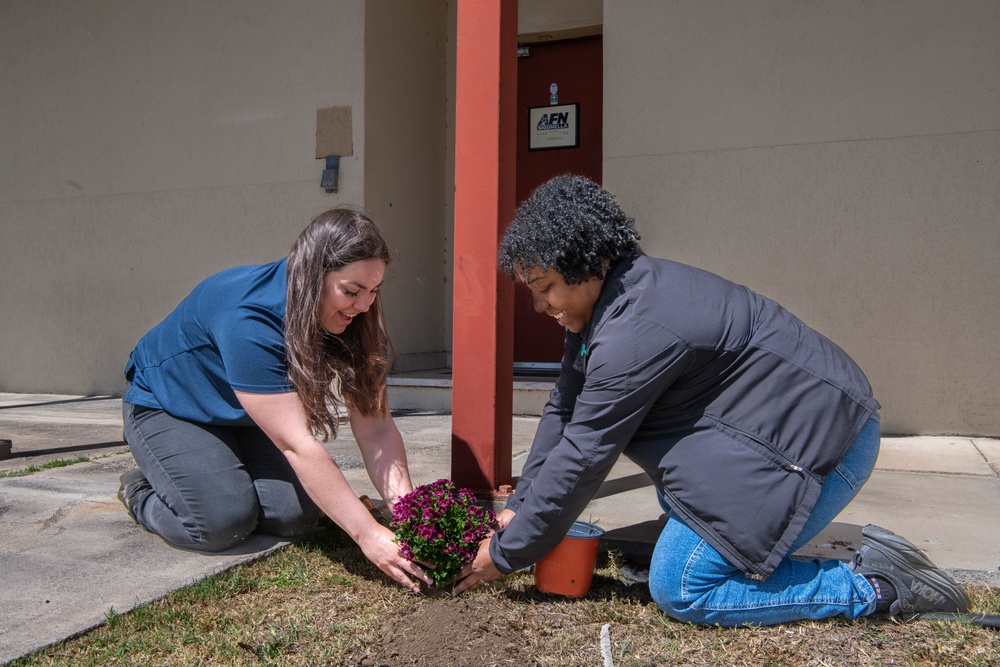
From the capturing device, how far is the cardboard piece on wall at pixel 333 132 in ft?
21.8

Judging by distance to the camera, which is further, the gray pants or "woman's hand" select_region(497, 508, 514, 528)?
the gray pants

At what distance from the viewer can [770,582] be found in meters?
2.30

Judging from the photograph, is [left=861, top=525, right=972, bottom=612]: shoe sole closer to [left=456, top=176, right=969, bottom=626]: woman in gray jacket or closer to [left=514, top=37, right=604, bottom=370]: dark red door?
[left=456, top=176, right=969, bottom=626]: woman in gray jacket

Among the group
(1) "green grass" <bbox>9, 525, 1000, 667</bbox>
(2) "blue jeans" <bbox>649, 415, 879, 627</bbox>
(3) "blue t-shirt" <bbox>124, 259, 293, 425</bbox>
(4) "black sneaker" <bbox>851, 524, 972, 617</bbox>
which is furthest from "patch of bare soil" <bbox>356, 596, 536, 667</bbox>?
(4) "black sneaker" <bbox>851, 524, 972, 617</bbox>

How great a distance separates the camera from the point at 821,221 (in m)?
5.46

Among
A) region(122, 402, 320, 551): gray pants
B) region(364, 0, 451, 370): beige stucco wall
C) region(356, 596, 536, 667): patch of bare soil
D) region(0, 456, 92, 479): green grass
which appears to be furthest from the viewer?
region(364, 0, 451, 370): beige stucco wall

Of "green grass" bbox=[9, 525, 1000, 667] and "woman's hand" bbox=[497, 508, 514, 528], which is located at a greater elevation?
"woman's hand" bbox=[497, 508, 514, 528]

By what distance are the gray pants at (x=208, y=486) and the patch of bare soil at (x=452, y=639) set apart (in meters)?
0.83

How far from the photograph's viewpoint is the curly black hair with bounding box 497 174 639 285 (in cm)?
219

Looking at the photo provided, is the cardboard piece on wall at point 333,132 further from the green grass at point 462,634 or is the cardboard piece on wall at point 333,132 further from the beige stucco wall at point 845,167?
the green grass at point 462,634

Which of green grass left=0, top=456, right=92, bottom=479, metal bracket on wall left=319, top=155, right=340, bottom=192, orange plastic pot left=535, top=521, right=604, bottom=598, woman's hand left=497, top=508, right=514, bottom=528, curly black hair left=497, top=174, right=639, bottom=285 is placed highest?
metal bracket on wall left=319, top=155, right=340, bottom=192

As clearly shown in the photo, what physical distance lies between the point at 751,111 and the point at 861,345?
1716mm

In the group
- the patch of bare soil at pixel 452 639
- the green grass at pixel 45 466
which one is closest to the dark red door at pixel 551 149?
the green grass at pixel 45 466

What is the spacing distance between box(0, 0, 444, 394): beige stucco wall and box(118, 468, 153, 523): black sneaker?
3569mm
